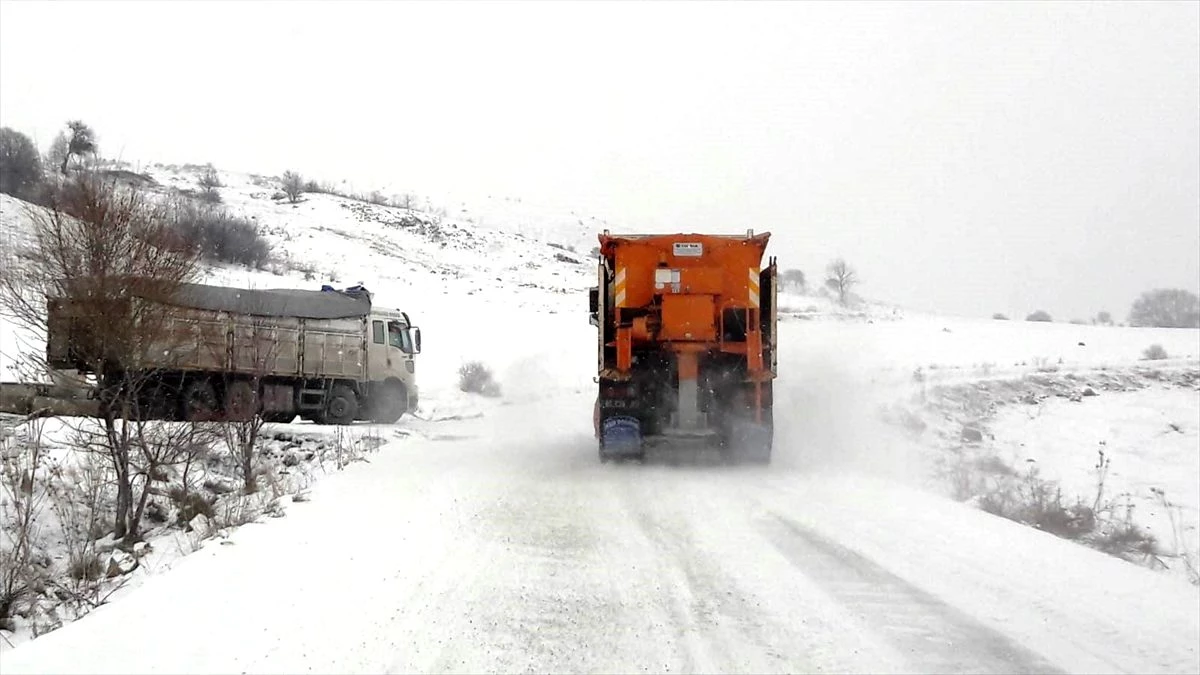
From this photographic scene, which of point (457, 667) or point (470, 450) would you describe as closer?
point (457, 667)

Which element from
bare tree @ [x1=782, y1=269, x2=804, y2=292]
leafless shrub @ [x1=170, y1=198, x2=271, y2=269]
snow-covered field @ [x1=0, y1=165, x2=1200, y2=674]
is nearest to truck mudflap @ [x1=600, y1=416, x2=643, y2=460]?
snow-covered field @ [x1=0, y1=165, x2=1200, y2=674]

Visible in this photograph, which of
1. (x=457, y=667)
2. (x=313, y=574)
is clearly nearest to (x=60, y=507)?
(x=313, y=574)

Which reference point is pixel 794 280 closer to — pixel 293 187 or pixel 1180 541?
pixel 293 187

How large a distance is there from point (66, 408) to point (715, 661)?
1058 centimetres

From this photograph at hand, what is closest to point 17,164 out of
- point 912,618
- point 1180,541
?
point 1180,541

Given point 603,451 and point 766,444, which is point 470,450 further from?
point 766,444

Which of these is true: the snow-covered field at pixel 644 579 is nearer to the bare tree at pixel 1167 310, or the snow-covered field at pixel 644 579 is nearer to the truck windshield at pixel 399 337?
the truck windshield at pixel 399 337

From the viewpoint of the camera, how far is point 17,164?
147 feet

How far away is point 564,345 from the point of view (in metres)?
41.2

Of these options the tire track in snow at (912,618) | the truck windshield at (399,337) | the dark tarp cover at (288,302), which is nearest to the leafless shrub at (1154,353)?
the truck windshield at (399,337)

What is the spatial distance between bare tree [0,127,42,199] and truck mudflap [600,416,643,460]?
1457 inches

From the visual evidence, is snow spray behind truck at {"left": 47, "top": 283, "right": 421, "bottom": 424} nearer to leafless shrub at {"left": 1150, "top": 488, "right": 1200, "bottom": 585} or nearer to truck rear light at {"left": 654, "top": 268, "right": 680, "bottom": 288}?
truck rear light at {"left": 654, "top": 268, "right": 680, "bottom": 288}

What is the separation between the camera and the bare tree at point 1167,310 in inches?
2303

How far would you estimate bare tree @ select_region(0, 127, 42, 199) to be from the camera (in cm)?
4203
